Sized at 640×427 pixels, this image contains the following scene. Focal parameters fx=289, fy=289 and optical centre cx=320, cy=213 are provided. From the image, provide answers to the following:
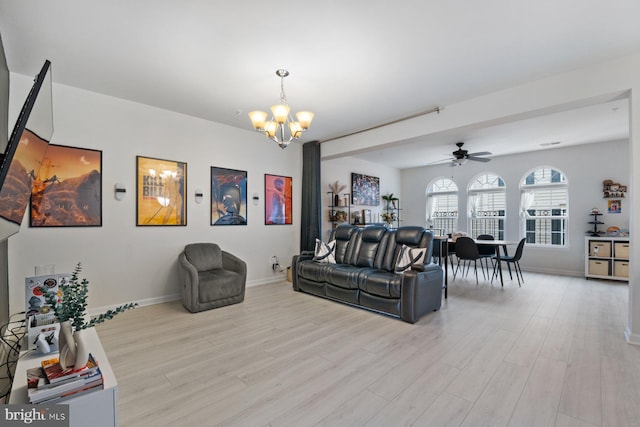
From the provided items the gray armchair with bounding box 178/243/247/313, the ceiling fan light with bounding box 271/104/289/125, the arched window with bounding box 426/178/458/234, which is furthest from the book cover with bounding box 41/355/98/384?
the arched window with bounding box 426/178/458/234

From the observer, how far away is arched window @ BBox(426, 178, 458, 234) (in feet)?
26.4

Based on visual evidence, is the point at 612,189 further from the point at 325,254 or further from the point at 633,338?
the point at 325,254

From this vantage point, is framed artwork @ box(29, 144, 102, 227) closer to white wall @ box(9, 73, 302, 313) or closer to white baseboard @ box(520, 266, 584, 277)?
white wall @ box(9, 73, 302, 313)

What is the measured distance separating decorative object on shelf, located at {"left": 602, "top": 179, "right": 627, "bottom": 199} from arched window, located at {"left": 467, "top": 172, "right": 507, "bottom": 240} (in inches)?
69.3

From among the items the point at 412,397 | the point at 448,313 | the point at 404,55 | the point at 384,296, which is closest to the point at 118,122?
the point at 404,55

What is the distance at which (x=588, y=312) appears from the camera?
3752mm

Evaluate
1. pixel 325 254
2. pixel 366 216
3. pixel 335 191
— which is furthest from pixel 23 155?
pixel 366 216

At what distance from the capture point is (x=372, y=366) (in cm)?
241

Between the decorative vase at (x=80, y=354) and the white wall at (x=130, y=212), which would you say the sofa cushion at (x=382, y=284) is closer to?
the white wall at (x=130, y=212)

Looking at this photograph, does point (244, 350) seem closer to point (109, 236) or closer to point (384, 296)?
point (384, 296)

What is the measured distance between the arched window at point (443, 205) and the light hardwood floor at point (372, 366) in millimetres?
4243

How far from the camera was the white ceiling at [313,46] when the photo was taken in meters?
2.21

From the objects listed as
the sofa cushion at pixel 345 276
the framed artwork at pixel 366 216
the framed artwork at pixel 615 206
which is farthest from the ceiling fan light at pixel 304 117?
the framed artwork at pixel 615 206

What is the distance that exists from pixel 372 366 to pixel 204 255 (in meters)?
3.00
